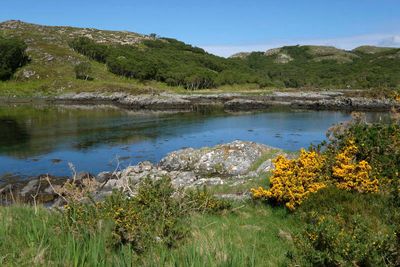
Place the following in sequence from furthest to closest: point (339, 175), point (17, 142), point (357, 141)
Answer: point (17, 142)
point (357, 141)
point (339, 175)

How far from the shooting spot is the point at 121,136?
4906cm

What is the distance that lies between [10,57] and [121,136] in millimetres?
120649

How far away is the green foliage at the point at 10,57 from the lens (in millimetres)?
147288

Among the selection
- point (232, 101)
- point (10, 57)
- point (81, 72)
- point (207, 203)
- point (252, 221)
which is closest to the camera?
point (252, 221)

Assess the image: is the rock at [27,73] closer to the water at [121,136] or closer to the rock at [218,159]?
the water at [121,136]

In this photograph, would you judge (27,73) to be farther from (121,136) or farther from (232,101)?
(121,136)

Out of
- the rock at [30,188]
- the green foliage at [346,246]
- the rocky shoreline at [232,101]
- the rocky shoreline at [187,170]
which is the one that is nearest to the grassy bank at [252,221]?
the green foliage at [346,246]

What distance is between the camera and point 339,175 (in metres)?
13.6

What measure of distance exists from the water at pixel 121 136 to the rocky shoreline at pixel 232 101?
1687 cm

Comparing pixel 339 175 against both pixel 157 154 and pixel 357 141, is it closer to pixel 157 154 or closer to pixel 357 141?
pixel 357 141

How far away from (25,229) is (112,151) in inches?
1316

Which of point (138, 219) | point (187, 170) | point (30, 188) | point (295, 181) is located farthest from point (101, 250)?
point (187, 170)

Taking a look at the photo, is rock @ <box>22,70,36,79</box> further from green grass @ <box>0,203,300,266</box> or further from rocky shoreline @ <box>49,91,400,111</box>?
green grass @ <box>0,203,300,266</box>

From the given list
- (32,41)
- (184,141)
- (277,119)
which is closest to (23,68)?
(32,41)
